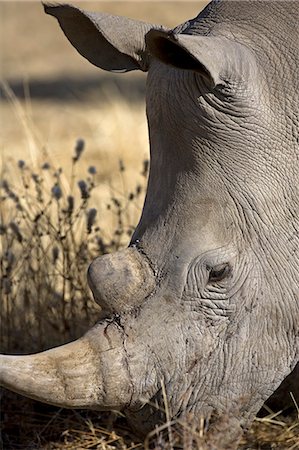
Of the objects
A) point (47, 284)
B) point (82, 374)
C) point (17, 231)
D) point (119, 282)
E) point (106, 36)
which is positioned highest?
point (106, 36)

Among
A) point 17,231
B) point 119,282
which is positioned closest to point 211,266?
point 119,282

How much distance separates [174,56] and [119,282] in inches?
27.8

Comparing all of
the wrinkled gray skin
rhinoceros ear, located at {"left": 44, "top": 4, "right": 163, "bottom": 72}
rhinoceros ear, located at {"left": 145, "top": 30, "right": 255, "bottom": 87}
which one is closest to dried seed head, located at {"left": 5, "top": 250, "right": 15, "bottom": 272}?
rhinoceros ear, located at {"left": 44, "top": 4, "right": 163, "bottom": 72}

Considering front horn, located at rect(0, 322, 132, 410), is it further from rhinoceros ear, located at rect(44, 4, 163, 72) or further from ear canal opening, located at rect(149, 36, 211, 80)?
rhinoceros ear, located at rect(44, 4, 163, 72)

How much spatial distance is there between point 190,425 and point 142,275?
0.49 m

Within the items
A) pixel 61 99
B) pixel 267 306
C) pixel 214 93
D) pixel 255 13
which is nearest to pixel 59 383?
pixel 267 306

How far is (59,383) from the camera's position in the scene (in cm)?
342

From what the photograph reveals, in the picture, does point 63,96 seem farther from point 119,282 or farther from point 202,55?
point 202,55

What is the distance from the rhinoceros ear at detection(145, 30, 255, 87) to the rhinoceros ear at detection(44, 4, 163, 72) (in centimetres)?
39

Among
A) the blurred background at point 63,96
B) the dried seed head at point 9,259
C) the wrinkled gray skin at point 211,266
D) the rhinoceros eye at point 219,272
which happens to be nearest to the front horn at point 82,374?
the wrinkled gray skin at point 211,266

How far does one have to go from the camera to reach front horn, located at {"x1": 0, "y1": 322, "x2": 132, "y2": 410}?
339 cm

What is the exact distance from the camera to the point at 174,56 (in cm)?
343

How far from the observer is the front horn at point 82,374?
11.1ft

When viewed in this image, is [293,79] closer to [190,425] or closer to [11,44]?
[190,425]
